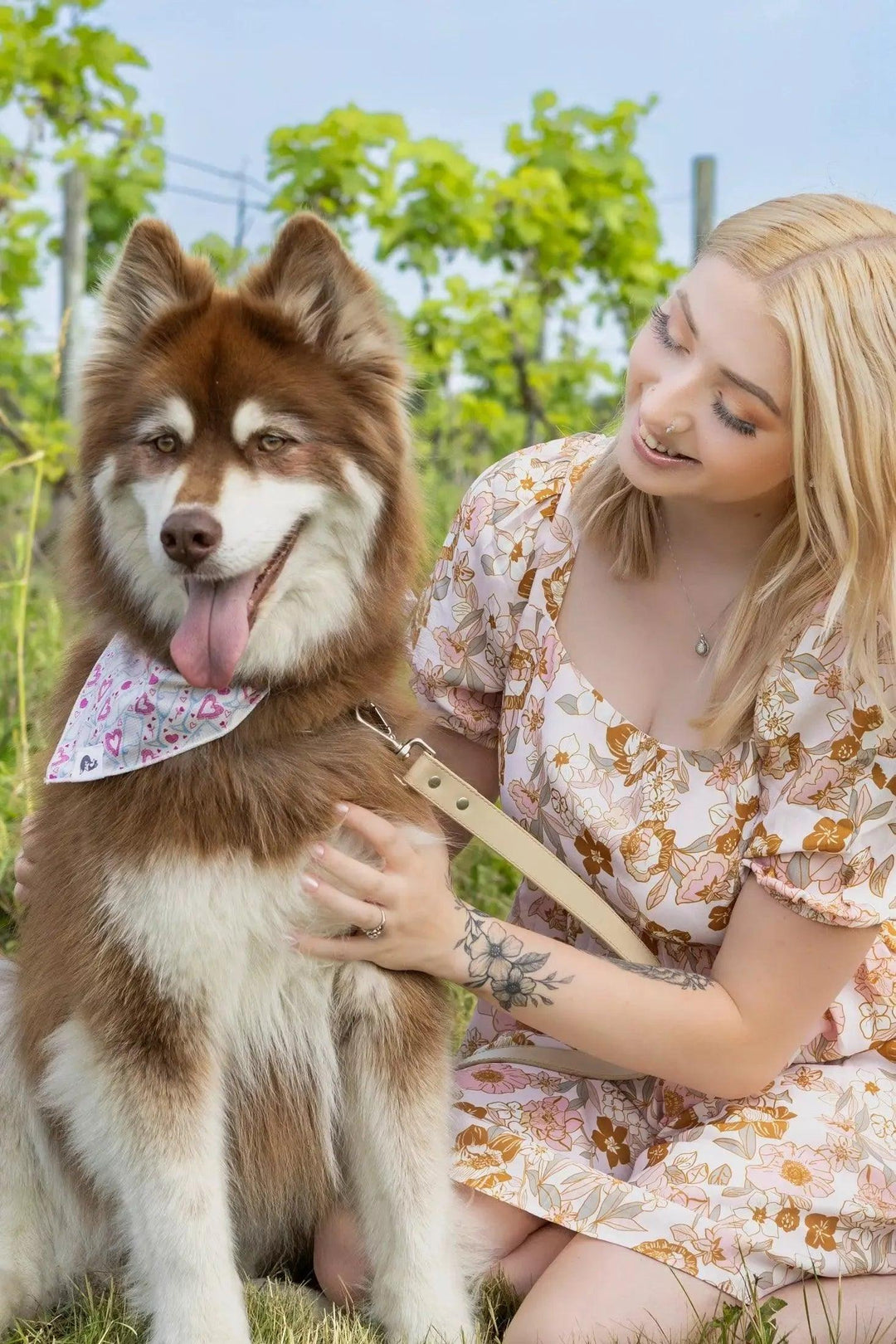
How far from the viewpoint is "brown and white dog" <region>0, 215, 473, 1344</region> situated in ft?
6.61

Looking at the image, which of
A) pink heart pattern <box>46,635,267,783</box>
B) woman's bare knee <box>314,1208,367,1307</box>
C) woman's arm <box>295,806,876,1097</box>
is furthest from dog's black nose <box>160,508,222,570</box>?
woman's bare knee <box>314,1208,367,1307</box>

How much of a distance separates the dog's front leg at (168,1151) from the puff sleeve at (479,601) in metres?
0.87

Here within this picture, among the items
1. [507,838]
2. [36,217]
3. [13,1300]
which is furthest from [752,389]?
[36,217]

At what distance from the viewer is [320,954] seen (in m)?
2.06

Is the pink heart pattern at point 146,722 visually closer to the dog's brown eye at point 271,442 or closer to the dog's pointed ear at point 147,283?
the dog's brown eye at point 271,442

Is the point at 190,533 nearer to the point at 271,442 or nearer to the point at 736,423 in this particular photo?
the point at 271,442

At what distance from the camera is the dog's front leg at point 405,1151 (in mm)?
2125

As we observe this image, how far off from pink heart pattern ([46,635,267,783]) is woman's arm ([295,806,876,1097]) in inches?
12.6

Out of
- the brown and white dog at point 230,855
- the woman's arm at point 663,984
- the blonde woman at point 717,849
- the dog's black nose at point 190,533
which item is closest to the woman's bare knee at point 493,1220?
the blonde woman at point 717,849

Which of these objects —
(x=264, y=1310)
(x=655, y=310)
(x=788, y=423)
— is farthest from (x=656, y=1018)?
(x=655, y=310)

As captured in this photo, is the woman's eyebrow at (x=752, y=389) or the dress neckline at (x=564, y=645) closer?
the woman's eyebrow at (x=752, y=389)

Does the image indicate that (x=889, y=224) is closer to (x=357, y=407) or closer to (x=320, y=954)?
(x=357, y=407)

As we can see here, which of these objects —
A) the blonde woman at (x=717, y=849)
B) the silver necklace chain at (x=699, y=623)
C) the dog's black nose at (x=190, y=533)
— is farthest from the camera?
the silver necklace chain at (x=699, y=623)

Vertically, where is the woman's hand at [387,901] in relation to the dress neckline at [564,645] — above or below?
below
